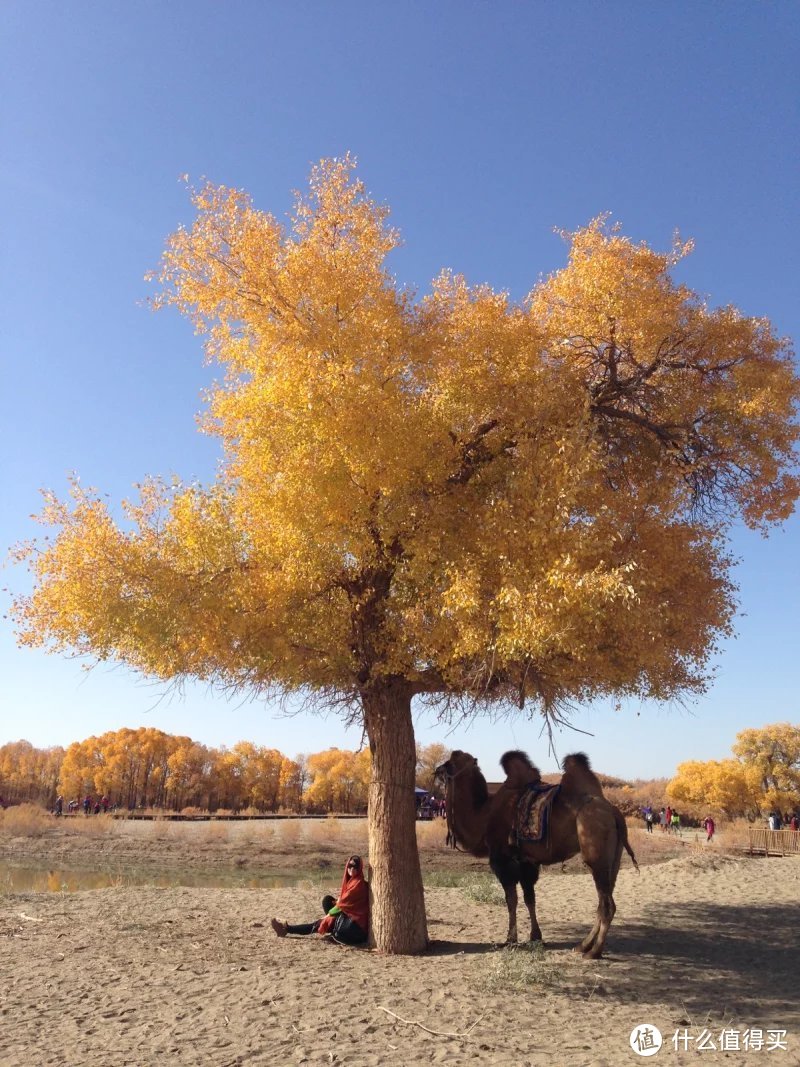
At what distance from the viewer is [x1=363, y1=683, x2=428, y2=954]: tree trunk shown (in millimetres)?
10133

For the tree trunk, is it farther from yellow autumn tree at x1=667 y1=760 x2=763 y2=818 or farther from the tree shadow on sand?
yellow autumn tree at x1=667 y1=760 x2=763 y2=818

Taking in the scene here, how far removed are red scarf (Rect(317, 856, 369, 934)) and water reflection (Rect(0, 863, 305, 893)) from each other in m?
13.6

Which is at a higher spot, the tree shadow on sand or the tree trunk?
the tree trunk

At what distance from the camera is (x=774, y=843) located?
3419cm

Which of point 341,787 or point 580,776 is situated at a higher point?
point 580,776

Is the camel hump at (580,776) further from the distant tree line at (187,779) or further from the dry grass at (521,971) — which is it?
the distant tree line at (187,779)

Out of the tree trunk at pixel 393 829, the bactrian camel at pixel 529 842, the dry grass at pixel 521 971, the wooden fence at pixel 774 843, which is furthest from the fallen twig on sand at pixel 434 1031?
the wooden fence at pixel 774 843

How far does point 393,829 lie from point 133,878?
62.7ft

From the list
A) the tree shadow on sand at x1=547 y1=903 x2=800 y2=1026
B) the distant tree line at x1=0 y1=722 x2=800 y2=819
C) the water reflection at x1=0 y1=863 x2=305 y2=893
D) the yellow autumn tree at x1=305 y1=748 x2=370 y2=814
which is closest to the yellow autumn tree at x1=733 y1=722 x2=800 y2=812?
the distant tree line at x1=0 y1=722 x2=800 y2=819

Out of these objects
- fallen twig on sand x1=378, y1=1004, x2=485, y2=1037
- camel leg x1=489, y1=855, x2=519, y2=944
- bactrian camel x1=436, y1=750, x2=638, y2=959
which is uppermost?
bactrian camel x1=436, y1=750, x2=638, y2=959

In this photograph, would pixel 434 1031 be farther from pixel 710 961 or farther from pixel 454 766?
pixel 710 961

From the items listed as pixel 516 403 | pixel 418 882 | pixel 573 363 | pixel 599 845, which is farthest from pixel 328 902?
pixel 573 363

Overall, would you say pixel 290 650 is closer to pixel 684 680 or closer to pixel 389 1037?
pixel 389 1037

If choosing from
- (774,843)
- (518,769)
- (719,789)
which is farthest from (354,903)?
(719,789)
